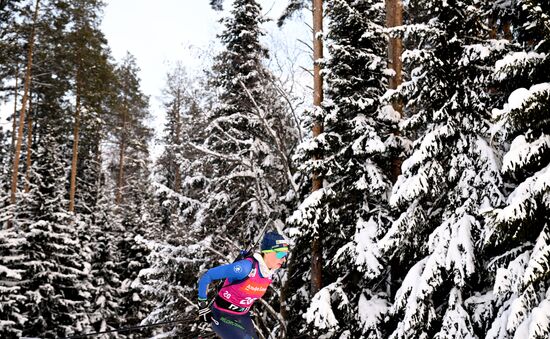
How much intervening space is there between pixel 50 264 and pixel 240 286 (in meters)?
14.6

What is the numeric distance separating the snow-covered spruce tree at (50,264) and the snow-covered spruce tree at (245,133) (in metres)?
7.54

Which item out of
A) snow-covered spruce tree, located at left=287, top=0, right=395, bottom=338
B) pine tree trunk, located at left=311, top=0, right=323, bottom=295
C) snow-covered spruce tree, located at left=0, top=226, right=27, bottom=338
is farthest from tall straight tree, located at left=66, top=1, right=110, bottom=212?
snow-covered spruce tree, located at left=287, top=0, right=395, bottom=338

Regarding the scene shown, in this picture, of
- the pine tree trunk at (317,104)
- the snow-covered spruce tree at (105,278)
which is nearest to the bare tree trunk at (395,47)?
the pine tree trunk at (317,104)

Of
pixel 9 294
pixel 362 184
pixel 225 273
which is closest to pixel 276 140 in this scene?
pixel 362 184

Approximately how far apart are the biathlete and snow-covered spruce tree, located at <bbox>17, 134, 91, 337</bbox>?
14.0 m

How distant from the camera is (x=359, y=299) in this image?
31.4 feet

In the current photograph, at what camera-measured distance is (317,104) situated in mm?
12219

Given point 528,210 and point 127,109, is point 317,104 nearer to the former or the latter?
point 528,210

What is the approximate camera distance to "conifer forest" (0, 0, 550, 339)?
6.25 metres

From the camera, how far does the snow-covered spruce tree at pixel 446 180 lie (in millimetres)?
6988

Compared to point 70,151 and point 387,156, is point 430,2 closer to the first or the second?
point 387,156

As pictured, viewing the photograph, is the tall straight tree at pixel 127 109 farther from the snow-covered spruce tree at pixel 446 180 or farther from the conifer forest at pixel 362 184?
the snow-covered spruce tree at pixel 446 180

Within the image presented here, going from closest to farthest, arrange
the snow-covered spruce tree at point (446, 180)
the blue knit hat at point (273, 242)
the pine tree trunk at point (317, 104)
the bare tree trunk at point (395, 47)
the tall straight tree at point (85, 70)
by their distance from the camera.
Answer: the blue knit hat at point (273, 242) → the snow-covered spruce tree at point (446, 180) → the pine tree trunk at point (317, 104) → the bare tree trunk at point (395, 47) → the tall straight tree at point (85, 70)

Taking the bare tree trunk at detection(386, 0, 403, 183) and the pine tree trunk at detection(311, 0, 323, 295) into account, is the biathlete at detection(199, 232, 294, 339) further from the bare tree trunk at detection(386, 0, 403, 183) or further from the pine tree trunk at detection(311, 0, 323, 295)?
the bare tree trunk at detection(386, 0, 403, 183)
